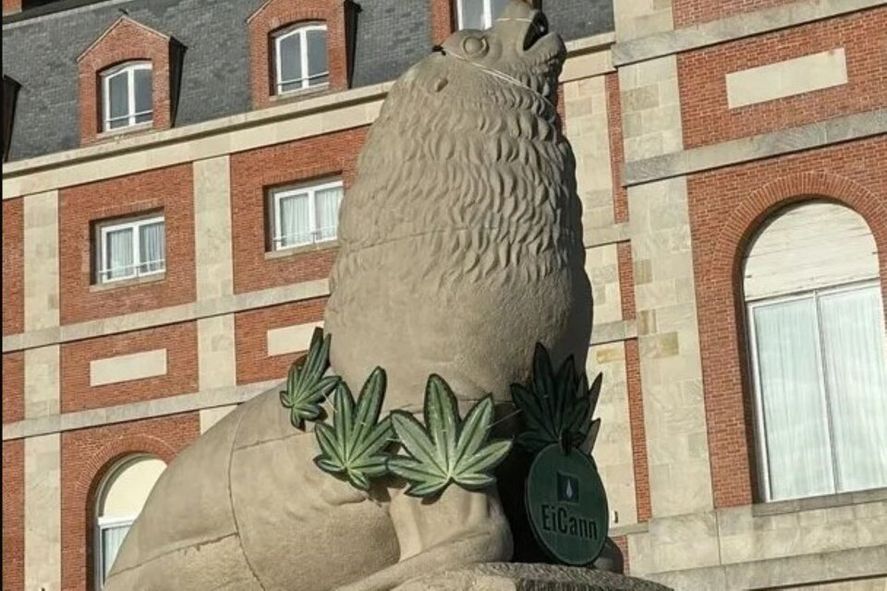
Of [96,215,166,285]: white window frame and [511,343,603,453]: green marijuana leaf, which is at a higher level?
[96,215,166,285]: white window frame

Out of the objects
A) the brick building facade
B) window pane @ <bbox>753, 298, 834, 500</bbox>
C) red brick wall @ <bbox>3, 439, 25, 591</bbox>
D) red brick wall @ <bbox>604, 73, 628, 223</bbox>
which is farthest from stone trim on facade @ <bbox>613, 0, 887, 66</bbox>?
red brick wall @ <bbox>3, 439, 25, 591</bbox>

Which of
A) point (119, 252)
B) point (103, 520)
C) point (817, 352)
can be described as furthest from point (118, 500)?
point (817, 352)

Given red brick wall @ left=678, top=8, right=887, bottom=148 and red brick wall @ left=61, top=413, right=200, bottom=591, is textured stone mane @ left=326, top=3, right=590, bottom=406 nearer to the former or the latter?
red brick wall @ left=678, top=8, right=887, bottom=148

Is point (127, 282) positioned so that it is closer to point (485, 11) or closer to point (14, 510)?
point (14, 510)

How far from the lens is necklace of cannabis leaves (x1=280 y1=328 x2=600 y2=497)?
23.2ft

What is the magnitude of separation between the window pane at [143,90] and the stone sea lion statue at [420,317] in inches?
917

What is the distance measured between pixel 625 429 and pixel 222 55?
8.47m

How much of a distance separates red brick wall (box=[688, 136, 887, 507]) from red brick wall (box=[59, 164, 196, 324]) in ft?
28.3

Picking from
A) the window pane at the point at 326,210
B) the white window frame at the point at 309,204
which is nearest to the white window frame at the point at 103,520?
the white window frame at the point at 309,204

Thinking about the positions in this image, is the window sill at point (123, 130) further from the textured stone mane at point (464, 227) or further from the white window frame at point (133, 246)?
the textured stone mane at point (464, 227)

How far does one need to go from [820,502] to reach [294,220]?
9564 millimetres

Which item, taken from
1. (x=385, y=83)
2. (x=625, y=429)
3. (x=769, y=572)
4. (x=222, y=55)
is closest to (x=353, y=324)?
(x=769, y=572)

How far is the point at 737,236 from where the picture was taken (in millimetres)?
23656

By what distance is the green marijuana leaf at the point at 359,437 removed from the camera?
7164 millimetres
